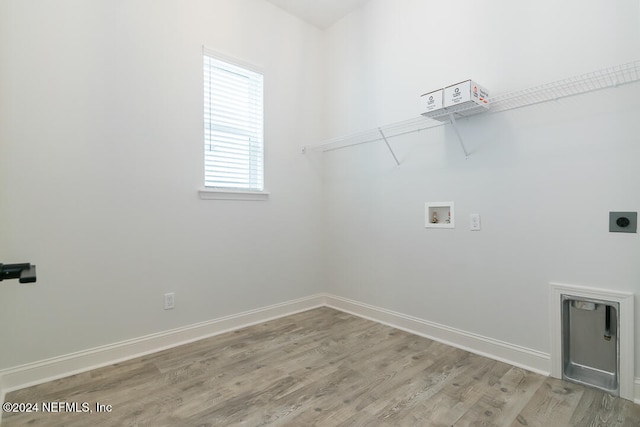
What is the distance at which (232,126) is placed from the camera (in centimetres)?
285

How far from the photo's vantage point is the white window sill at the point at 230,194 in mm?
2654

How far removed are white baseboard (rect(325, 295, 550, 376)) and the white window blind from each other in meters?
1.61

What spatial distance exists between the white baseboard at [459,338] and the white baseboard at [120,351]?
0.87m

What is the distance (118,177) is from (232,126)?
1.03 m

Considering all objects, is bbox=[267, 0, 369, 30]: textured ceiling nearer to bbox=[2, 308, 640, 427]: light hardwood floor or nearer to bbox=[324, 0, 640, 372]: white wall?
bbox=[324, 0, 640, 372]: white wall

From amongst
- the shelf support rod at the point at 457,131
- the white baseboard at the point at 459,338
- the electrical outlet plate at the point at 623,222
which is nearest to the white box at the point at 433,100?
the shelf support rod at the point at 457,131

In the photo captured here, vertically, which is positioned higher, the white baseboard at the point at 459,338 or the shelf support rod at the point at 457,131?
the shelf support rod at the point at 457,131

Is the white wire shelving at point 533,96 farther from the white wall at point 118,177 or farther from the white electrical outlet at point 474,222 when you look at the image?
the white wall at point 118,177

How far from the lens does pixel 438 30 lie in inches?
100

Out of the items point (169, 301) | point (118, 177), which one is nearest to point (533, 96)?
point (118, 177)

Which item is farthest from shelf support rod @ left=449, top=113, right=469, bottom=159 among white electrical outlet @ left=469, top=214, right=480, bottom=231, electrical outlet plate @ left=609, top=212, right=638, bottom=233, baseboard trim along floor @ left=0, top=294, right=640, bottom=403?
baseboard trim along floor @ left=0, top=294, right=640, bottom=403

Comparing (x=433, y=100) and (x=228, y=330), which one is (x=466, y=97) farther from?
(x=228, y=330)

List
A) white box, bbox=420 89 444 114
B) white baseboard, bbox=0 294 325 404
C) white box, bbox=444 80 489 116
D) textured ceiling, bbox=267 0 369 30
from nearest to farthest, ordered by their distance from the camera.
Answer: white baseboard, bbox=0 294 325 404
white box, bbox=444 80 489 116
white box, bbox=420 89 444 114
textured ceiling, bbox=267 0 369 30

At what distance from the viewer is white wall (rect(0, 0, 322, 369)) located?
1.91 metres
